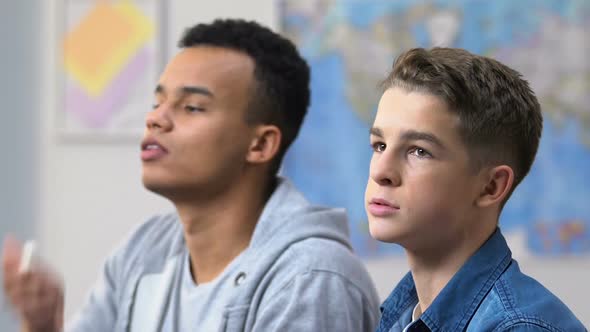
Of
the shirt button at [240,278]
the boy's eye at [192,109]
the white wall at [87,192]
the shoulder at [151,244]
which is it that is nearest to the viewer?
the shirt button at [240,278]

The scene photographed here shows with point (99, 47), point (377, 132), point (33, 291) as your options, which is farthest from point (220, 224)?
point (99, 47)

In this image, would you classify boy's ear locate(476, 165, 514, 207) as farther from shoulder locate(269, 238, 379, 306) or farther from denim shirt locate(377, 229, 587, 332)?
shoulder locate(269, 238, 379, 306)

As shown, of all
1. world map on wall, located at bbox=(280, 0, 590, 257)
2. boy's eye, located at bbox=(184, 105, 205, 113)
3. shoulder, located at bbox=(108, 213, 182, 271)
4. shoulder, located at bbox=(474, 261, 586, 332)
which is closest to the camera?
shoulder, located at bbox=(474, 261, 586, 332)

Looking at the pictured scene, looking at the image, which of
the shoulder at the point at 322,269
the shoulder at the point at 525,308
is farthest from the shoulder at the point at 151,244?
the shoulder at the point at 525,308

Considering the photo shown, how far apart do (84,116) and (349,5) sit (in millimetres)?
1049

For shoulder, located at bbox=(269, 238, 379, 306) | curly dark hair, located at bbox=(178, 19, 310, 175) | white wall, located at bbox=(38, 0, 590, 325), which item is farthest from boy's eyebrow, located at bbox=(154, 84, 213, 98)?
white wall, located at bbox=(38, 0, 590, 325)

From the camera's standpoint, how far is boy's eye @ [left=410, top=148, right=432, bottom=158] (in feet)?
3.26

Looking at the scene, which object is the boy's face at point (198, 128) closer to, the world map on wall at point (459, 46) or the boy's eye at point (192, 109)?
the boy's eye at point (192, 109)

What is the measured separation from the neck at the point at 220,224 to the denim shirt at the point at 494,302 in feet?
1.98

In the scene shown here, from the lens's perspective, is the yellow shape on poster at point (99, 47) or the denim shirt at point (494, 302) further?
the yellow shape on poster at point (99, 47)

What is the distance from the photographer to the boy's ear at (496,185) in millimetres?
1011

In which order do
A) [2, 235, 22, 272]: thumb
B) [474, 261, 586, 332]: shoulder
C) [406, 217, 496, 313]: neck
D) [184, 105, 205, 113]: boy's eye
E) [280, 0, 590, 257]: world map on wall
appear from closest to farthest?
[474, 261, 586, 332]: shoulder < [406, 217, 496, 313]: neck < [2, 235, 22, 272]: thumb < [184, 105, 205, 113]: boy's eye < [280, 0, 590, 257]: world map on wall

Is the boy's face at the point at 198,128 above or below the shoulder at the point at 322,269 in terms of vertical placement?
above

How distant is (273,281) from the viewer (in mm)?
1414
